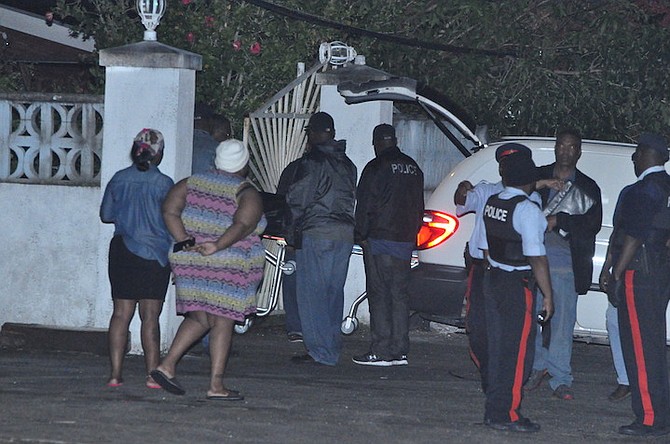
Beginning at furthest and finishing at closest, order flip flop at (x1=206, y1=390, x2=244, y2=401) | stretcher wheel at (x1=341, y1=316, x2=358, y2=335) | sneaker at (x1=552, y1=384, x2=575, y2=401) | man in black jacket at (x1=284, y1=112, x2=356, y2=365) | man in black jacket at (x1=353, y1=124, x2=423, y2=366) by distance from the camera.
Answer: stretcher wheel at (x1=341, y1=316, x2=358, y2=335) < man in black jacket at (x1=353, y1=124, x2=423, y2=366) < man in black jacket at (x1=284, y1=112, x2=356, y2=365) < sneaker at (x1=552, y1=384, x2=575, y2=401) < flip flop at (x1=206, y1=390, x2=244, y2=401)

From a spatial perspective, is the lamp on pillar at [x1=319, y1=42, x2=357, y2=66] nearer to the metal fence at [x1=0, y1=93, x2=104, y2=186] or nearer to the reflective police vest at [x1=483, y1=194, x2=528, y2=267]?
the metal fence at [x1=0, y1=93, x2=104, y2=186]

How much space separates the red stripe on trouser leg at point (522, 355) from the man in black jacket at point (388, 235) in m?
2.49

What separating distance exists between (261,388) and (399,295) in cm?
183

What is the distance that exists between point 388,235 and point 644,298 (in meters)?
2.59

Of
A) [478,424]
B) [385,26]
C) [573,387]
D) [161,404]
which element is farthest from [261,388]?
[385,26]

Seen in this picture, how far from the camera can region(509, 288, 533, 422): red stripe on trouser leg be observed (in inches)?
300

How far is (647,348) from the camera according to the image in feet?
25.8

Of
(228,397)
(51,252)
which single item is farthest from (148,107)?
(228,397)

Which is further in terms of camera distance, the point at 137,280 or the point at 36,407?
the point at 137,280


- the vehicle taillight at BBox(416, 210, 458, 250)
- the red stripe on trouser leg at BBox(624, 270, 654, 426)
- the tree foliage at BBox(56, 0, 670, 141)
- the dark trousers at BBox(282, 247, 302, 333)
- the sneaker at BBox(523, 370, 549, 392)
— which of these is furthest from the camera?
the tree foliage at BBox(56, 0, 670, 141)

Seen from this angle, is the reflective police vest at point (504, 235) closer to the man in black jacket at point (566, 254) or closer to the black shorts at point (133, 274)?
the man in black jacket at point (566, 254)

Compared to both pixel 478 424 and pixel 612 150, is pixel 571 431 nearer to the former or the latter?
pixel 478 424

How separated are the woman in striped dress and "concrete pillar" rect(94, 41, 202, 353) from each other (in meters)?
1.77

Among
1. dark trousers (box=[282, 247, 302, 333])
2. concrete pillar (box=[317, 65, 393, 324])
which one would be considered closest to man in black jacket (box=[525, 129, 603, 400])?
dark trousers (box=[282, 247, 302, 333])
